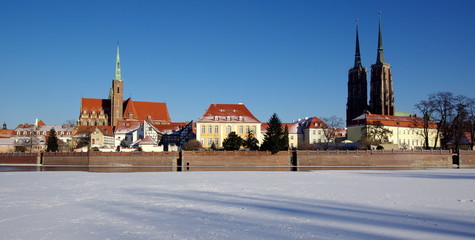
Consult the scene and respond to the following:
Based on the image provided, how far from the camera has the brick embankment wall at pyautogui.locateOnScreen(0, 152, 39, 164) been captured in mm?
58469

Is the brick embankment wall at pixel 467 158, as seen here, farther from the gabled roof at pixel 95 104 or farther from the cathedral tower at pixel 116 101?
the gabled roof at pixel 95 104

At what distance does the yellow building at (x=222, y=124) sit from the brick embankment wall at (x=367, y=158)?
52.9 feet

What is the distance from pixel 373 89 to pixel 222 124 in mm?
58391

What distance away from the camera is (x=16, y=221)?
11.7m

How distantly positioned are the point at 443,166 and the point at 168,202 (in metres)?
47.5

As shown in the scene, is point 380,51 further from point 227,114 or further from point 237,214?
point 237,214

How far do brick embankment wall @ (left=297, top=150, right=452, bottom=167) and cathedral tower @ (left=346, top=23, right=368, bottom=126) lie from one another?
60.3 metres

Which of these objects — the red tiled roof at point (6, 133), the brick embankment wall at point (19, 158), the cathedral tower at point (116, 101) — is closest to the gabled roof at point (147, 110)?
the cathedral tower at point (116, 101)

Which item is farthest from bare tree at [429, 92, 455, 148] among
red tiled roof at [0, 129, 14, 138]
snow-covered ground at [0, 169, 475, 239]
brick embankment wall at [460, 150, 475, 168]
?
red tiled roof at [0, 129, 14, 138]

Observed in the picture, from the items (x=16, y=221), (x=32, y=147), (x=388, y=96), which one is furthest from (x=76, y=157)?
(x=388, y=96)

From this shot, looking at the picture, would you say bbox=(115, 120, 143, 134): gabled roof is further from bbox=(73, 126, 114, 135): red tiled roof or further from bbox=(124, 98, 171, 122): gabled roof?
bbox=(124, 98, 171, 122): gabled roof

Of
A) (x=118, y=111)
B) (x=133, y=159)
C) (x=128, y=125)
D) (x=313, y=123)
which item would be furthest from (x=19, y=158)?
(x=313, y=123)

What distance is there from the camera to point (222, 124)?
2640 inches

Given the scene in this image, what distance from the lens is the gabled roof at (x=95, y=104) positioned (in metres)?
102
